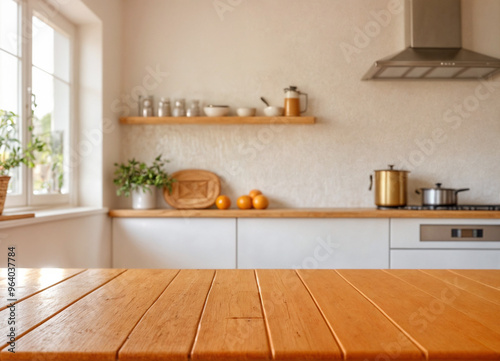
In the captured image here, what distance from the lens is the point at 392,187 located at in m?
3.09

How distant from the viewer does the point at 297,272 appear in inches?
50.7

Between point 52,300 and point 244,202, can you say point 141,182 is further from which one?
point 52,300

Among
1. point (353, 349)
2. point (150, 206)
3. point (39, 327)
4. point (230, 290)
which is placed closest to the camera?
point (353, 349)

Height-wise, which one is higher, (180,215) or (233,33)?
(233,33)

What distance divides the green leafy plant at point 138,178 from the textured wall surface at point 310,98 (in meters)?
0.20

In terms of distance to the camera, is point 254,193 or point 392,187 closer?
point 392,187

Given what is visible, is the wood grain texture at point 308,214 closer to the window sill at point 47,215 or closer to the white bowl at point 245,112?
the window sill at point 47,215

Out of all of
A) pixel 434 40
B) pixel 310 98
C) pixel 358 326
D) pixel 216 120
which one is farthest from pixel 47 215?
pixel 434 40

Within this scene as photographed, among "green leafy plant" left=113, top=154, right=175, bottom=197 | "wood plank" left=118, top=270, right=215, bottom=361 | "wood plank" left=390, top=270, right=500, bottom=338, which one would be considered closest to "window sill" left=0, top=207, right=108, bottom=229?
"green leafy plant" left=113, top=154, right=175, bottom=197

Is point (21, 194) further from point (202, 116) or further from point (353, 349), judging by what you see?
point (353, 349)

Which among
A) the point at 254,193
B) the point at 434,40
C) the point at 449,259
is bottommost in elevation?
the point at 449,259

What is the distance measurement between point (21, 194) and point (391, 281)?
6.53ft

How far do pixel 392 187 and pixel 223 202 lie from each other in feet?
3.65

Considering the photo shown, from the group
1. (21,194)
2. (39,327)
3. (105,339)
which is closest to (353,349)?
(105,339)
